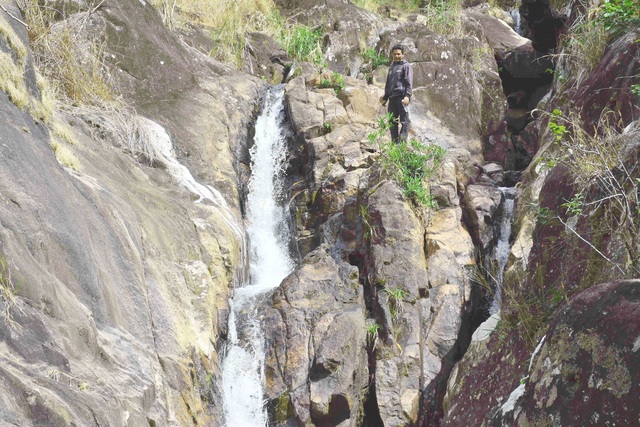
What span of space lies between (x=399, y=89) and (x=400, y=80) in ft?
0.46

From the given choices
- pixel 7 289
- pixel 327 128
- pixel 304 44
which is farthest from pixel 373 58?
pixel 7 289

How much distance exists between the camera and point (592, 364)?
357 cm

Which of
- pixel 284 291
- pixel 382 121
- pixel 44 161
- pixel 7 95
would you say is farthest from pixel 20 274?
pixel 382 121

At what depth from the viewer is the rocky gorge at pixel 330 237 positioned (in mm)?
4305

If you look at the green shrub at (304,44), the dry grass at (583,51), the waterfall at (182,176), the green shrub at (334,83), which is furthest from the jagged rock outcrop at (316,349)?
the green shrub at (304,44)

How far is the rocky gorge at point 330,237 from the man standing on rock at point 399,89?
24.7 inches

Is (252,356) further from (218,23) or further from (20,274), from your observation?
(218,23)

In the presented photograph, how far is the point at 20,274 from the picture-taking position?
4449 mm

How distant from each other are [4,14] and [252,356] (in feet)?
16.8

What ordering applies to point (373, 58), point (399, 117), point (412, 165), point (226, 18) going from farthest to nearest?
1. point (226, 18)
2. point (373, 58)
3. point (399, 117)
4. point (412, 165)

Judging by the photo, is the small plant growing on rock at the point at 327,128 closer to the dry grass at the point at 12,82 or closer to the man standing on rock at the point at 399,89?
the man standing on rock at the point at 399,89

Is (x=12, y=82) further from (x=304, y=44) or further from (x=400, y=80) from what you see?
(x=304, y=44)

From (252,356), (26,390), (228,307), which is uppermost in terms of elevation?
(26,390)

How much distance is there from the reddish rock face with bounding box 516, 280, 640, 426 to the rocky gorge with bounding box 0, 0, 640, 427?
13 mm
